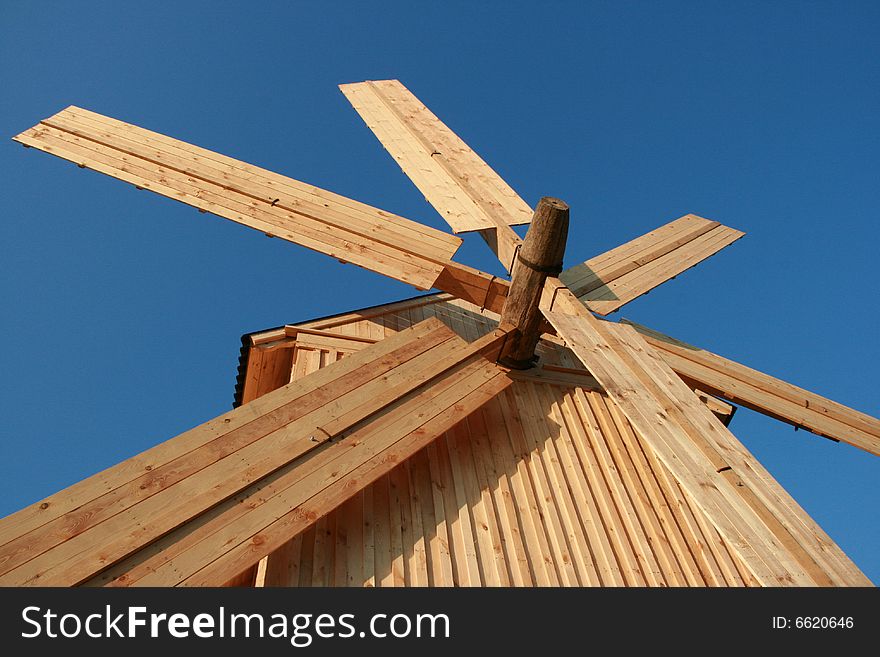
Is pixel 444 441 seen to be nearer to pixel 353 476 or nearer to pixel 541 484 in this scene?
pixel 541 484

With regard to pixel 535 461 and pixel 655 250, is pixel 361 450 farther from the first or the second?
pixel 655 250

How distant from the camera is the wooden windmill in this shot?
10.6 ft

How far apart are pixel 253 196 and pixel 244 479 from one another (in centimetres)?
249

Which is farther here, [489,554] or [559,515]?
[559,515]

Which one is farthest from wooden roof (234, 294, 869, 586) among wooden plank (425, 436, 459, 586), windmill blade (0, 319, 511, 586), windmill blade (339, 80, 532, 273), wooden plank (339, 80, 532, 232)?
wooden plank (339, 80, 532, 232)

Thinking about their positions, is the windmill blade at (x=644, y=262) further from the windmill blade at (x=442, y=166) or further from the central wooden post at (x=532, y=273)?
the windmill blade at (x=442, y=166)

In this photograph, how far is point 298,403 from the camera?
13.6ft

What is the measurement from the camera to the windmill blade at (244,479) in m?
3.08

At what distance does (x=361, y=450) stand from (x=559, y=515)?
50.5 inches

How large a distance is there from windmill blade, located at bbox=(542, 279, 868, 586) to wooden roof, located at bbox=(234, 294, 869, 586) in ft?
0.04

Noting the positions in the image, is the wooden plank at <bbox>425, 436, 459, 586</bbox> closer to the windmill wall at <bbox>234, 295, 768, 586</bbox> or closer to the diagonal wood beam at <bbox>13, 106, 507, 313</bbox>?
the windmill wall at <bbox>234, 295, 768, 586</bbox>

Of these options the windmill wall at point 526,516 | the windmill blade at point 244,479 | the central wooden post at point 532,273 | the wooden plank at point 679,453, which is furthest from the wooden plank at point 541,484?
the wooden plank at point 679,453

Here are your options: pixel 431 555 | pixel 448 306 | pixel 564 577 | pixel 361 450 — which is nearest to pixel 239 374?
pixel 448 306

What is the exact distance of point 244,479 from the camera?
3.61m
